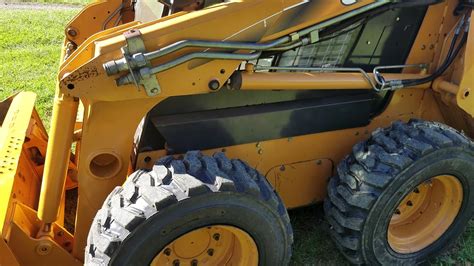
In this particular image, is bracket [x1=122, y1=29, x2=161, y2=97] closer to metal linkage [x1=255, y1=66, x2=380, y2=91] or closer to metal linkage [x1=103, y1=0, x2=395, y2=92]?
metal linkage [x1=103, y1=0, x2=395, y2=92]

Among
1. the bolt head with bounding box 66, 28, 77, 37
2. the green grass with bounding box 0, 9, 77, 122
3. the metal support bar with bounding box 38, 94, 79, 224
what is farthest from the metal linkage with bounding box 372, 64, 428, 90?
the green grass with bounding box 0, 9, 77, 122

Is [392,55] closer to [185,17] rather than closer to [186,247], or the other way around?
[185,17]

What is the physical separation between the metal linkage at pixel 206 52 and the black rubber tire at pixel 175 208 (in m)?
0.49

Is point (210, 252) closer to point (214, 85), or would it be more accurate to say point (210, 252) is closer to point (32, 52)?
point (214, 85)

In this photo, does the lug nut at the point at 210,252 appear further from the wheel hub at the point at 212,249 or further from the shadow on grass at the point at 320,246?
the shadow on grass at the point at 320,246

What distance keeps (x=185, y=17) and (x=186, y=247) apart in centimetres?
120

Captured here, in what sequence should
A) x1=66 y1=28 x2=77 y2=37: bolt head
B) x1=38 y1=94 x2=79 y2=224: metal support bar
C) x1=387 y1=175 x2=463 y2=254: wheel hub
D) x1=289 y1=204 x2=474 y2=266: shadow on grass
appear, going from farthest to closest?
1. x1=66 y1=28 x2=77 y2=37: bolt head
2. x1=289 y1=204 x2=474 y2=266: shadow on grass
3. x1=387 y1=175 x2=463 y2=254: wheel hub
4. x1=38 y1=94 x2=79 y2=224: metal support bar

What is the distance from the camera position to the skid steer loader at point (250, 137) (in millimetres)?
2410

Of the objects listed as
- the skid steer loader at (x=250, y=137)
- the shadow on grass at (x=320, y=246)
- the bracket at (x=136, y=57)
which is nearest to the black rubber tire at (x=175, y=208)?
the skid steer loader at (x=250, y=137)

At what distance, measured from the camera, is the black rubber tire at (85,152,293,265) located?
2338 mm

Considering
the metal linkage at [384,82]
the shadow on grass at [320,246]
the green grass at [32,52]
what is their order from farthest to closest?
the green grass at [32,52] → the shadow on grass at [320,246] → the metal linkage at [384,82]

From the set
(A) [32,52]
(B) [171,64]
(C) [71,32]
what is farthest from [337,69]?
A: (A) [32,52]

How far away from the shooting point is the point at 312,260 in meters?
3.39

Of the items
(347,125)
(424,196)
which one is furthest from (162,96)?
(424,196)
